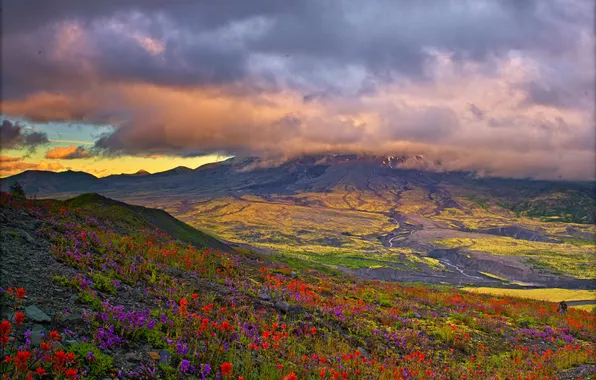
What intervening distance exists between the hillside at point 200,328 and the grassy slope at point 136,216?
1467cm

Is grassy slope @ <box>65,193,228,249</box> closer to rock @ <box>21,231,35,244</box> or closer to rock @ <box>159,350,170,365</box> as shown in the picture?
rock @ <box>21,231,35,244</box>

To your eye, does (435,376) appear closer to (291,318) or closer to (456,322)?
(291,318)

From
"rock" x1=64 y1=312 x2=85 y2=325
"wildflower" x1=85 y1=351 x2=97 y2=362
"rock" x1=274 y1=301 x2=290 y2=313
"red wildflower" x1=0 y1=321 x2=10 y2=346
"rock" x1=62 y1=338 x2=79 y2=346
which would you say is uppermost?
"red wildflower" x1=0 y1=321 x2=10 y2=346

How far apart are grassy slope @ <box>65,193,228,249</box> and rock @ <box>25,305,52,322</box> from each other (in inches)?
1040

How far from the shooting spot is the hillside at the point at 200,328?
782 centimetres

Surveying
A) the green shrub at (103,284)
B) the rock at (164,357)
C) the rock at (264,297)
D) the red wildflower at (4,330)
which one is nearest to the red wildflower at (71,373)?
the red wildflower at (4,330)

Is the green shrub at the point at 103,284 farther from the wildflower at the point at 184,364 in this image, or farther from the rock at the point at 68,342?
the wildflower at the point at 184,364

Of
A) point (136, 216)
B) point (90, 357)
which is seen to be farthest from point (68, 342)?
point (136, 216)

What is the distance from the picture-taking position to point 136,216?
40625 millimetres

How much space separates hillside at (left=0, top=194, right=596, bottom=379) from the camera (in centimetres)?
782

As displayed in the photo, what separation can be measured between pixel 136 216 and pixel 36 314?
34.5 m

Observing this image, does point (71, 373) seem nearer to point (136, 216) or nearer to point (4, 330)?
point (4, 330)

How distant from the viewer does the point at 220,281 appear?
17.6m

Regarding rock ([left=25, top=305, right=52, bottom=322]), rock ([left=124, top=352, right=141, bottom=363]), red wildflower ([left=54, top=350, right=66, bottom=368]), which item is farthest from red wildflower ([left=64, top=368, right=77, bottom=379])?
rock ([left=25, top=305, right=52, bottom=322])
